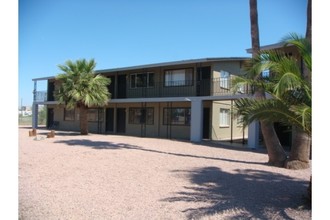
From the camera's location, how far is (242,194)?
273 inches

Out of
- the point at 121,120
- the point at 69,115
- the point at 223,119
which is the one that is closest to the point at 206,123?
the point at 223,119

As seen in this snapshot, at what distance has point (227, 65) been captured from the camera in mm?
22562

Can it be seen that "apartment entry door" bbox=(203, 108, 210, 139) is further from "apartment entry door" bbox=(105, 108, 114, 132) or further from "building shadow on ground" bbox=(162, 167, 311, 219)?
"building shadow on ground" bbox=(162, 167, 311, 219)

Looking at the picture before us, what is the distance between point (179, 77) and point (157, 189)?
53.7 ft

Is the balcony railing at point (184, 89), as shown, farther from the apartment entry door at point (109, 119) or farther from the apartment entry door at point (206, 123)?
the apartment entry door at point (109, 119)

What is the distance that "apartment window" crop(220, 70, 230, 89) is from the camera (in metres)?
21.5

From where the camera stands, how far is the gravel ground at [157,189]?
5641 millimetres

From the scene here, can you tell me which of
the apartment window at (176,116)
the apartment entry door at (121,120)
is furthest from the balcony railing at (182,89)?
the apartment entry door at (121,120)

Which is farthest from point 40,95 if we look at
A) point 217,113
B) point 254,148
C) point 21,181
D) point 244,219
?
point 244,219

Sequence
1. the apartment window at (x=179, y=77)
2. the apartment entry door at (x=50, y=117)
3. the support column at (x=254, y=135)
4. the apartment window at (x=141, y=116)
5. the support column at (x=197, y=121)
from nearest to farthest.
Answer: the support column at (x=254, y=135)
the support column at (x=197, y=121)
the apartment window at (x=179, y=77)
the apartment window at (x=141, y=116)
the apartment entry door at (x=50, y=117)

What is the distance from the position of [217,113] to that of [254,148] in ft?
20.6

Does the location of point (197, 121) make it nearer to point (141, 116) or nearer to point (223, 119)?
point (223, 119)

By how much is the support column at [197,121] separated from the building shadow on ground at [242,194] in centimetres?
972

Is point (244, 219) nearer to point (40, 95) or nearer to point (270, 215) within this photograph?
point (270, 215)
